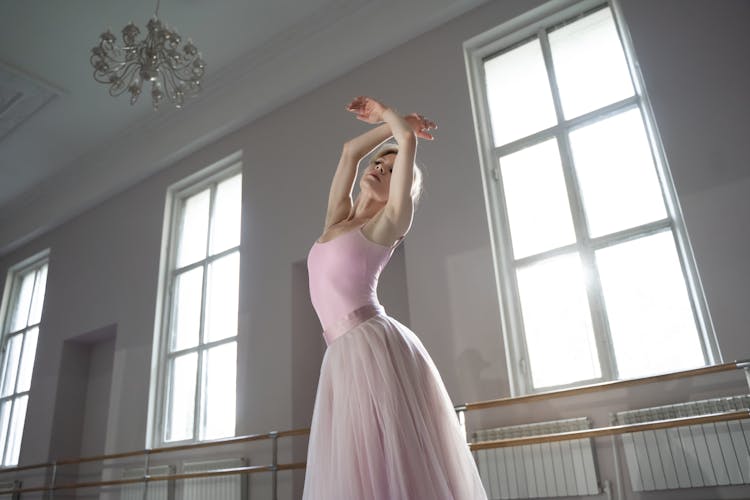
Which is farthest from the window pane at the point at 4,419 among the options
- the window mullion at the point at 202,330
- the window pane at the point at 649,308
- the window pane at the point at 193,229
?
the window pane at the point at 649,308

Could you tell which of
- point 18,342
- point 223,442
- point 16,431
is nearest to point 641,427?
point 223,442

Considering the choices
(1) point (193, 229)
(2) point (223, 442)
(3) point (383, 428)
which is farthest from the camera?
(1) point (193, 229)

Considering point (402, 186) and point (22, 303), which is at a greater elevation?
point (22, 303)

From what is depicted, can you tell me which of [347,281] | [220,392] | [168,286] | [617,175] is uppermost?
[168,286]

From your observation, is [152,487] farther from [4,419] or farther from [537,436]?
[537,436]

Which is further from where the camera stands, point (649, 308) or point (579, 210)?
point (579, 210)

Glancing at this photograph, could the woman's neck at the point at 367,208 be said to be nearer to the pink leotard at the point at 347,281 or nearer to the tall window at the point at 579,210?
the pink leotard at the point at 347,281

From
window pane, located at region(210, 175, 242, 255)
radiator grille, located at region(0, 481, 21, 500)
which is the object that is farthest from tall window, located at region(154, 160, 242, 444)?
radiator grille, located at region(0, 481, 21, 500)

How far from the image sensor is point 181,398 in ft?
16.3

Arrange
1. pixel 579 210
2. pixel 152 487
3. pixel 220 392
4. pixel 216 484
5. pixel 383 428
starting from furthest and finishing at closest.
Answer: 1. pixel 220 392
2. pixel 152 487
3. pixel 216 484
4. pixel 579 210
5. pixel 383 428

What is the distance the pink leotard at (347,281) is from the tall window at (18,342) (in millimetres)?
5782

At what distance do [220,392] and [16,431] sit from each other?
3060mm

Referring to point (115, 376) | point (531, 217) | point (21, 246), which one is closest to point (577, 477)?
point (531, 217)

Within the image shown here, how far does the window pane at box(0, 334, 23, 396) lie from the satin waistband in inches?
248
